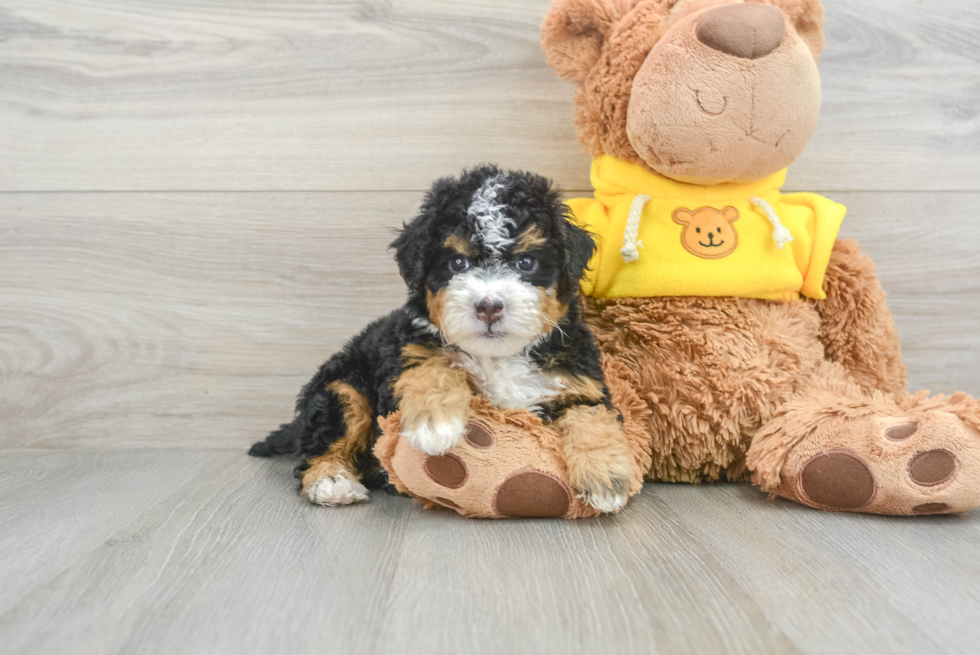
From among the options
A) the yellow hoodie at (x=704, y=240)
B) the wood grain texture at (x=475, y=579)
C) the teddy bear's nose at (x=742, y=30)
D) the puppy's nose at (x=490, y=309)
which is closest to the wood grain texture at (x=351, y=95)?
the yellow hoodie at (x=704, y=240)

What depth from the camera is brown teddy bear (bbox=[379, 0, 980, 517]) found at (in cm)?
134

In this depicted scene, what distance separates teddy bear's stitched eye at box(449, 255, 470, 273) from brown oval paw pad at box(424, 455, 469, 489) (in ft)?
1.15

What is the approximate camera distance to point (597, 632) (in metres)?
0.90

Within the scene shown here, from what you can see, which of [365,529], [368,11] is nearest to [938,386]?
[365,529]

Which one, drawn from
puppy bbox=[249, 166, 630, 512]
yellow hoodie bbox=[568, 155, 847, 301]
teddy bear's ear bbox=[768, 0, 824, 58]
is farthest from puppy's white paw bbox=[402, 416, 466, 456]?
teddy bear's ear bbox=[768, 0, 824, 58]

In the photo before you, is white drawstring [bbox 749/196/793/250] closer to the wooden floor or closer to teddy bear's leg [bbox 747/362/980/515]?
teddy bear's leg [bbox 747/362/980/515]

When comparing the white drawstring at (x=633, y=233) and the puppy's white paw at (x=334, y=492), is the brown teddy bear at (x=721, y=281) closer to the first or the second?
the white drawstring at (x=633, y=233)

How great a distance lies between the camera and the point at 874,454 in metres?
1.30

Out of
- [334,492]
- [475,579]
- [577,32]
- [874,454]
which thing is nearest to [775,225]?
[874,454]

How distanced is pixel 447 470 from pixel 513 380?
0.23m

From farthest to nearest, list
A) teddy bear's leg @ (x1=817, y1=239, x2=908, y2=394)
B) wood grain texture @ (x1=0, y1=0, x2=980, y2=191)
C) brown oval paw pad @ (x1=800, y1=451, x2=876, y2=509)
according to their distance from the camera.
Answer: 1. wood grain texture @ (x1=0, y1=0, x2=980, y2=191)
2. teddy bear's leg @ (x1=817, y1=239, x2=908, y2=394)
3. brown oval paw pad @ (x1=800, y1=451, x2=876, y2=509)

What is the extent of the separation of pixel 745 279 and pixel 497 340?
0.64 m

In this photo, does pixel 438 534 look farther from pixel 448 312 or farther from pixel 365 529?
pixel 448 312

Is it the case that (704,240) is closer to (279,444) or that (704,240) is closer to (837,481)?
(837,481)
